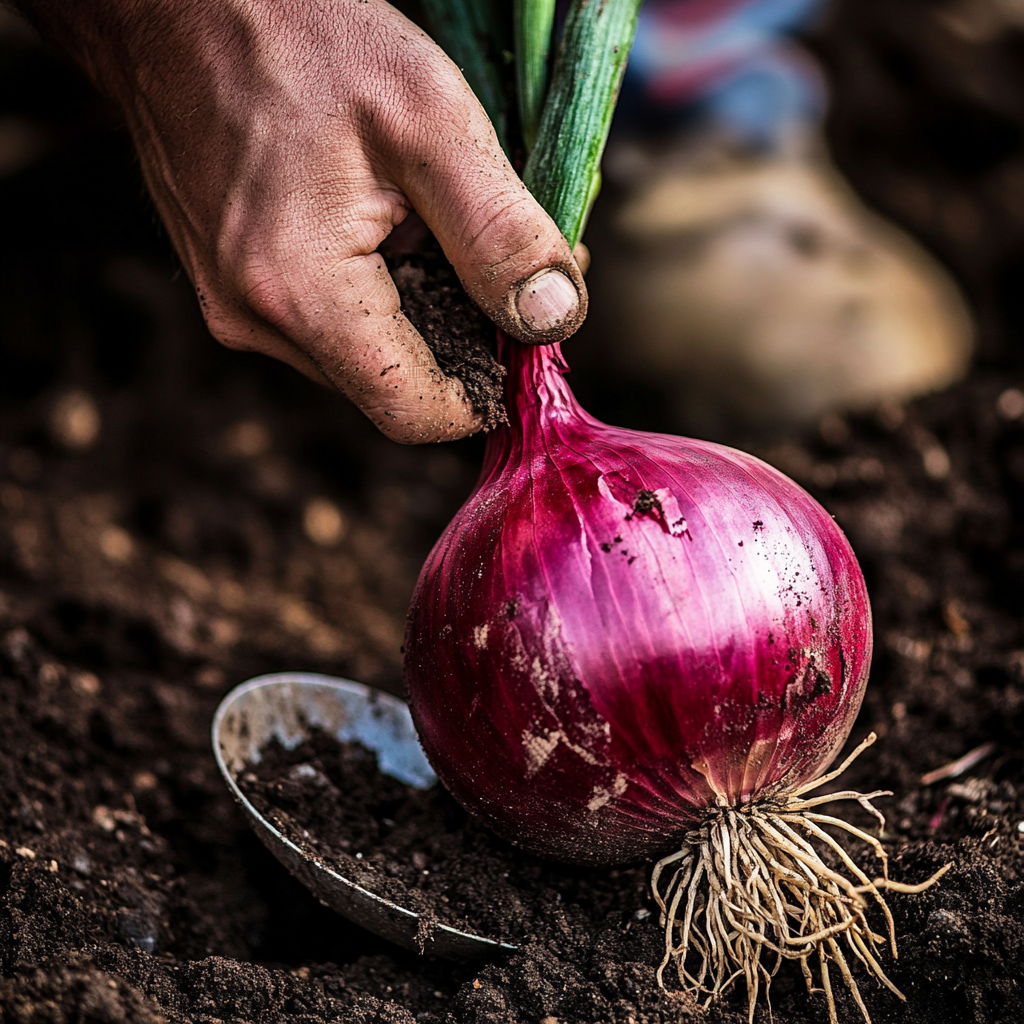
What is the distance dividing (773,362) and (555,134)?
1.86 m

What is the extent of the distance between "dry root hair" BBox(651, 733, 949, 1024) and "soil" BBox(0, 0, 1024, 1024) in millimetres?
50

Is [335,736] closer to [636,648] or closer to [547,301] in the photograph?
[636,648]

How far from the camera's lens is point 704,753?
3.90ft

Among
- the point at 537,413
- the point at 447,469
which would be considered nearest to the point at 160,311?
the point at 447,469

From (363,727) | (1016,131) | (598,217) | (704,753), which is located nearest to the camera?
(704,753)

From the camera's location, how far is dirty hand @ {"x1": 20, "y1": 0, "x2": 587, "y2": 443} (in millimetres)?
1287

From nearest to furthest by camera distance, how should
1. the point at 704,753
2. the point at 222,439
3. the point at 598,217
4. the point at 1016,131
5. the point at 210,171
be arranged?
the point at 704,753 → the point at 210,171 → the point at 222,439 → the point at 598,217 → the point at 1016,131

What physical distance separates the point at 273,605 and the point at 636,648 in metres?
1.67

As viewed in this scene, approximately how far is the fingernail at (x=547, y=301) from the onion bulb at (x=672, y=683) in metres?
0.19

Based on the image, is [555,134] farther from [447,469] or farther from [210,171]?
[447,469]

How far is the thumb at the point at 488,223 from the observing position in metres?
1.28

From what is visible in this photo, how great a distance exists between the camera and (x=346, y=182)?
1321 millimetres

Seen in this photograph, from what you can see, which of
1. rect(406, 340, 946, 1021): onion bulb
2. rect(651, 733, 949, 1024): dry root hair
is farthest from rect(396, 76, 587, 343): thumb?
rect(651, 733, 949, 1024): dry root hair

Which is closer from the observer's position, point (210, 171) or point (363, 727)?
point (210, 171)
